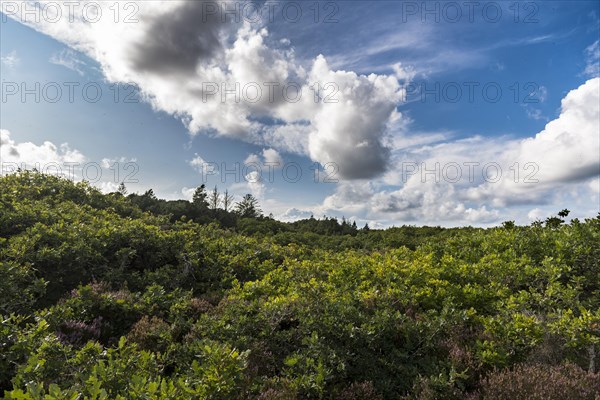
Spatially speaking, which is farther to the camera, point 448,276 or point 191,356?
point 448,276

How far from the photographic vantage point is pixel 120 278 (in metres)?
8.33

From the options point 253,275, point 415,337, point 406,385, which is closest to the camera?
point 406,385

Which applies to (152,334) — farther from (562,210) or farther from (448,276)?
(562,210)

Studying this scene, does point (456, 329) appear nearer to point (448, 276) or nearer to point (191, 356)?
point (448, 276)

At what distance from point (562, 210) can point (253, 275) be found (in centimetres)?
1030

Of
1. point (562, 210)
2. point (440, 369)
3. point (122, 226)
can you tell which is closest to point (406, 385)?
point (440, 369)

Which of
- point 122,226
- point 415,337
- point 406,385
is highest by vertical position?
point 122,226

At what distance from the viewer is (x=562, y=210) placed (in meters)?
11.8

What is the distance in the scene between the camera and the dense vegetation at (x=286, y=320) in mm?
4113

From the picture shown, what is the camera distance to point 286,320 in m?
6.00

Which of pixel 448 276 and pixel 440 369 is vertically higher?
pixel 448 276

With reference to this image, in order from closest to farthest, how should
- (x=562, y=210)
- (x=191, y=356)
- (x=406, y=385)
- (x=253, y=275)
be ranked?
(x=406, y=385), (x=191, y=356), (x=253, y=275), (x=562, y=210)

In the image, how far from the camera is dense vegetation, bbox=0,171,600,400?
162 inches

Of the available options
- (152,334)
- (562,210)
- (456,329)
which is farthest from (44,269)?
(562,210)
